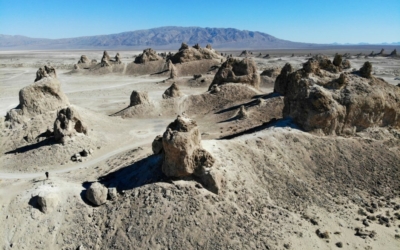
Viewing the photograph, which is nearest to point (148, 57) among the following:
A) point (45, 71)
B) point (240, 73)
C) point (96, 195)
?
point (240, 73)

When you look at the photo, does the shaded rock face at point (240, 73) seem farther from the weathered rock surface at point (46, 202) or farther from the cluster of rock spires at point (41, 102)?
the weathered rock surface at point (46, 202)

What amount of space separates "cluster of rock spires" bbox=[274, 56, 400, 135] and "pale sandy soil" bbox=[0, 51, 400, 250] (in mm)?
970

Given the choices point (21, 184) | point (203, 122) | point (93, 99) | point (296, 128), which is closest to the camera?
point (21, 184)

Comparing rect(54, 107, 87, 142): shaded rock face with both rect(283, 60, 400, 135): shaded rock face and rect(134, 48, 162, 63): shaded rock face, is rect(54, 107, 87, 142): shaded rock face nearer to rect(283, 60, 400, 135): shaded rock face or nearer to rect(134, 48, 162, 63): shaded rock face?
rect(283, 60, 400, 135): shaded rock face

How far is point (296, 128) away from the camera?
78.3 ft

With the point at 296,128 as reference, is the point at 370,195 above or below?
below

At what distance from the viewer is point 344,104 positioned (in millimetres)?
23891

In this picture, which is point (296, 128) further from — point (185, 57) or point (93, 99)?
point (185, 57)

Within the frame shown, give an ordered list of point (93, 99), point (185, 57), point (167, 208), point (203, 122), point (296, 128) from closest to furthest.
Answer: point (167, 208) < point (296, 128) < point (203, 122) < point (93, 99) < point (185, 57)

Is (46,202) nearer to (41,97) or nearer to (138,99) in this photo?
(41,97)

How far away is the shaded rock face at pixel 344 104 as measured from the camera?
23.5m

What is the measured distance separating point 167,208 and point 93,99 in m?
38.4

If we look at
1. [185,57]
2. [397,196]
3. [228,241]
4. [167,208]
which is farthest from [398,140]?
[185,57]

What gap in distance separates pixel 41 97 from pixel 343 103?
26.7 m
